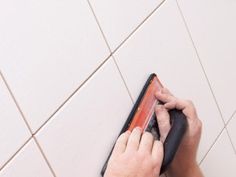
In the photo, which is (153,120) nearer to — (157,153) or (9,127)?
(157,153)

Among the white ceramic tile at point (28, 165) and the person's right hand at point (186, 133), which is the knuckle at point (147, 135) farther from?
the white ceramic tile at point (28, 165)

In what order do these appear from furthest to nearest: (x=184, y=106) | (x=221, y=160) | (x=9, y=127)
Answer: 1. (x=221, y=160)
2. (x=184, y=106)
3. (x=9, y=127)

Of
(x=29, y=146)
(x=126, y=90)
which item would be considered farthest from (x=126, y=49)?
(x=29, y=146)

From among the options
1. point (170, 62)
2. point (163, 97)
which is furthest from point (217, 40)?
point (163, 97)

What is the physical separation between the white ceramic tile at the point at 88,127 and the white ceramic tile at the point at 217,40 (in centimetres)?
30

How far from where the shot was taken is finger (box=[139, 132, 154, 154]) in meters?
0.77

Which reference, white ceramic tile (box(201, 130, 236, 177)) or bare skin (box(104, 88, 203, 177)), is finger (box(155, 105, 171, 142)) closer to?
bare skin (box(104, 88, 203, 177))

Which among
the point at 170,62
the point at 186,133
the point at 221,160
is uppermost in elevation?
the point at 170,62

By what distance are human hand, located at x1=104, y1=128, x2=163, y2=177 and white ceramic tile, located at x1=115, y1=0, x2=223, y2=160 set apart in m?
0.10

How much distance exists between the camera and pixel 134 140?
2.52 feet

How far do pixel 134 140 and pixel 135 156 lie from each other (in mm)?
30

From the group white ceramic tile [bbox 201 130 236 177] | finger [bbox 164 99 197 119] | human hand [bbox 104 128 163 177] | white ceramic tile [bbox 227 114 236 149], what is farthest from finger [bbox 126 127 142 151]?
white ceramic tile [bbox 227 114 236 149]

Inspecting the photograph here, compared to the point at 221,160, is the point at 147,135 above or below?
above

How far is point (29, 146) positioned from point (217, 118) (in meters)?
0.56
